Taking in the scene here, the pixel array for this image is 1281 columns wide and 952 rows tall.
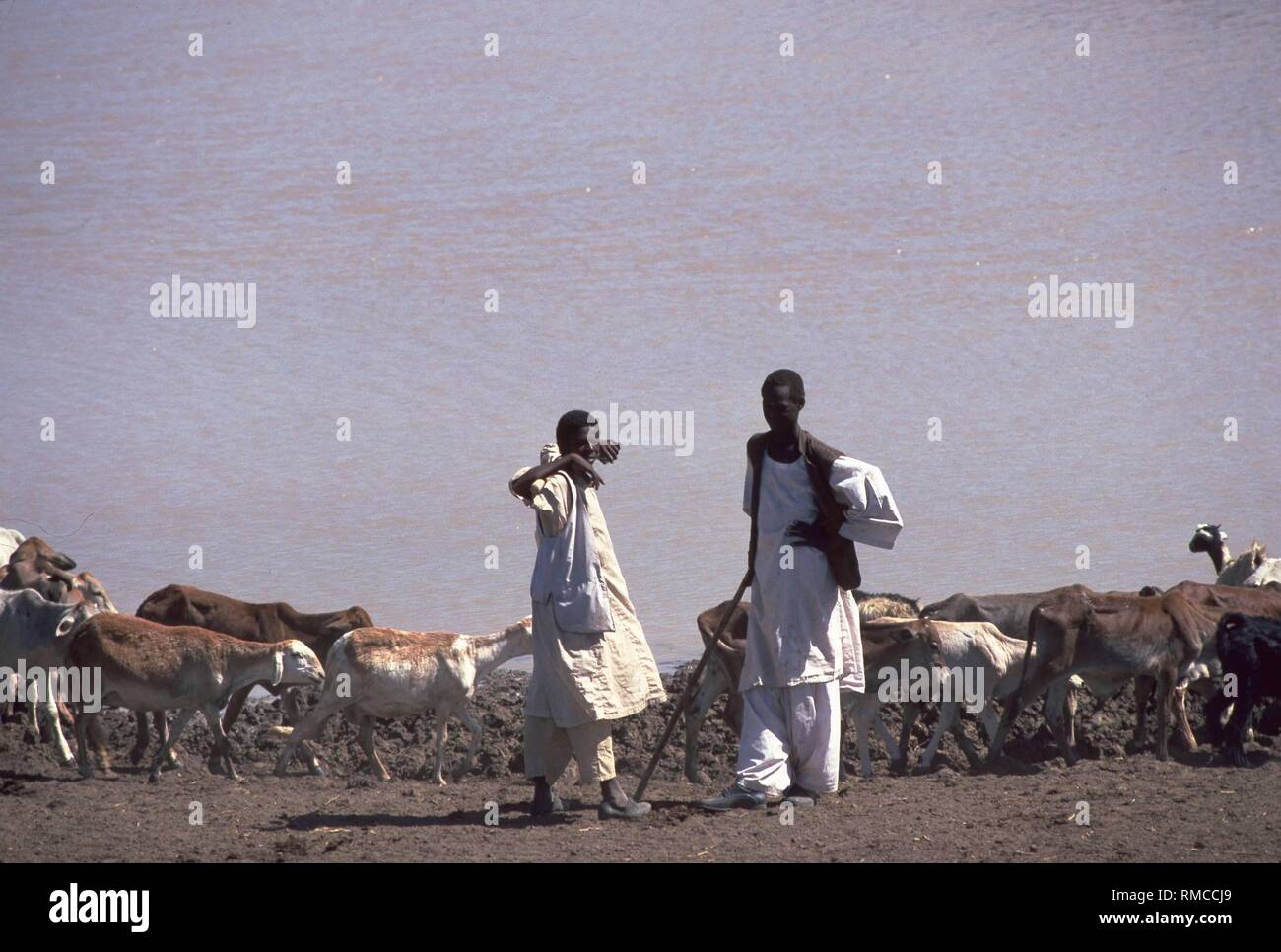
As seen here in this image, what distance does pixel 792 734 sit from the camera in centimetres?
968

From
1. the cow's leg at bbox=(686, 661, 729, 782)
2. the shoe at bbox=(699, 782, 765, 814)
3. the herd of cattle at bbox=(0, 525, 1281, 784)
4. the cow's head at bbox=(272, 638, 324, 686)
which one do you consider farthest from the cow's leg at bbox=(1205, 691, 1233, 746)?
the cow's head at bbox=(272, 638, 324, 686)

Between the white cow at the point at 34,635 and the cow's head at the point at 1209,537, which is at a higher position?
the cow's head at the point at 1209,537

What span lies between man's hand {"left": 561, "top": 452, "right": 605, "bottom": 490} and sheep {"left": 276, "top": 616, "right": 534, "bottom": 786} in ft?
6.46

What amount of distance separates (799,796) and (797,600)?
1.06 metres

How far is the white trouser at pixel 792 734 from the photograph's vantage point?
9594 mm

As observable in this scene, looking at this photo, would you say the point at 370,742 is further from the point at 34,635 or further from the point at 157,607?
the point at 157,607

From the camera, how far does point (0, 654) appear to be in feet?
37.0

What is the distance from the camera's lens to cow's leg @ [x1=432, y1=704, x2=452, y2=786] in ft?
36.7

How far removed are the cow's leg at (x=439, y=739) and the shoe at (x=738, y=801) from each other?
2.27 m

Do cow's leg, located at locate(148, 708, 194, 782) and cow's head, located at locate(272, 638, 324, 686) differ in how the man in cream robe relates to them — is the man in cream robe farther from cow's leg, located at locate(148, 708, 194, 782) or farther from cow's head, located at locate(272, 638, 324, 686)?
cow's leg, located at locate(148, 708, 194, 782)

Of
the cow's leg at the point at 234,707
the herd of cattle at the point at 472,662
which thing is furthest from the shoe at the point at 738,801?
the cow's leg at the point at 234,707

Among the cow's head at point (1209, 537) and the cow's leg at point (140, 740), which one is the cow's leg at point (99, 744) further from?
the cow's head at point (1209, 537)

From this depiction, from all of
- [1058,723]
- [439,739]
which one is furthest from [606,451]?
[1058,723]
